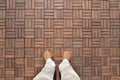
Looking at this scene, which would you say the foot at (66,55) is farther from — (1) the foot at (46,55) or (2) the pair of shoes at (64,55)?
(1) the foot at (46,55)

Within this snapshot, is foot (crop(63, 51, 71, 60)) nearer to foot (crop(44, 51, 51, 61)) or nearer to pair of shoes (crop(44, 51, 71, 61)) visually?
pair of shoes (crop(44, 51, 71, 61))

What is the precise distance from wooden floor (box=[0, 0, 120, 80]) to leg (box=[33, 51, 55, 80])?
0.06 metres

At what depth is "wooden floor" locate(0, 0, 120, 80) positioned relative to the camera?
1.71 m

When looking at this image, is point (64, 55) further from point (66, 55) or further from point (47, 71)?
point (47, 71)

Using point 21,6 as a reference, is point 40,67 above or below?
below

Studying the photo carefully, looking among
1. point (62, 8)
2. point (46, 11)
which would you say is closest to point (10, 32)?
point (46, 11)

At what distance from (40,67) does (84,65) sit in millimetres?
309

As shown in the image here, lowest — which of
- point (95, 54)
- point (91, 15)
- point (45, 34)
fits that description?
point (95, 54)

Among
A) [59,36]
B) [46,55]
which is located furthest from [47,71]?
[59,36]

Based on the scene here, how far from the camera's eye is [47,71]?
1647mm

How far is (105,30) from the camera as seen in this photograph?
1733 millimetres

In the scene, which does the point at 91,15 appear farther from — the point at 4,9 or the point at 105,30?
the point at 4,9

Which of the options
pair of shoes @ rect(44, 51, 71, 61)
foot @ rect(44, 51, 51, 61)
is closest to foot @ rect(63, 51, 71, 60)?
pair of shoes @ rect(44, 51, 71, 61)

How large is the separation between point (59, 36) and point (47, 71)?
10.3 inches
